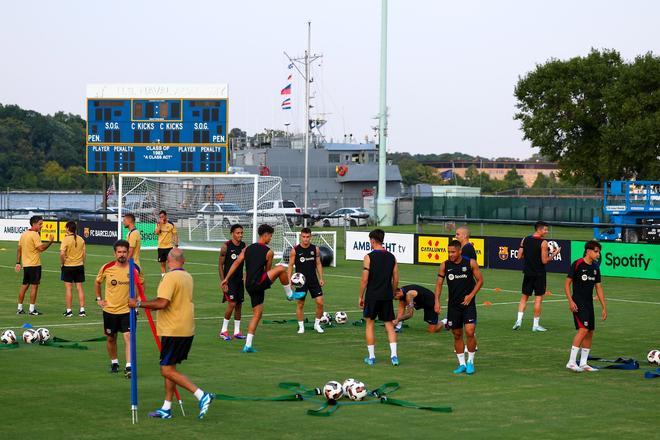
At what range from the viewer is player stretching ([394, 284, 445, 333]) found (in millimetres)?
20453

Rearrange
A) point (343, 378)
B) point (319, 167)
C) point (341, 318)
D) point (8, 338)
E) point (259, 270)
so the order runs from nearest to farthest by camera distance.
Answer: point (343, 378) < point (8, 338) < point (259, 270) < point (341, 318) < point (319, 167)

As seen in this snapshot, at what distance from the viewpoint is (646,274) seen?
3319 centimetres

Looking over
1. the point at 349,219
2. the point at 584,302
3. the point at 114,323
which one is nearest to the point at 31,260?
the point at 114,323

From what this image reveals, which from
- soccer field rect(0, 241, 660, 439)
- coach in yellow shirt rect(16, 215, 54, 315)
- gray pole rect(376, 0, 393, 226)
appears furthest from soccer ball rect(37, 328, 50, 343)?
gray pole rect(376, 0, 393, 226)

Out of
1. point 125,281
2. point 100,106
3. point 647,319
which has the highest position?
point 100,106

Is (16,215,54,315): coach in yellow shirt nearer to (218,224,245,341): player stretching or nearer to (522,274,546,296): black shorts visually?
(218,224,245,341): player stretching

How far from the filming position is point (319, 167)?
292ft

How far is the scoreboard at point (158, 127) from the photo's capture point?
45281 mm

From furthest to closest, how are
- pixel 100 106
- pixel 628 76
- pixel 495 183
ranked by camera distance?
pixel 495 183, pixel 628 76, pixel 100 106

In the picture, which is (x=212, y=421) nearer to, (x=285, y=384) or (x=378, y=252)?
(x=285, y=384)

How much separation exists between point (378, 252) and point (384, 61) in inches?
1508

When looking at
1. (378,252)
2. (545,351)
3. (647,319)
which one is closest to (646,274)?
(647,319)

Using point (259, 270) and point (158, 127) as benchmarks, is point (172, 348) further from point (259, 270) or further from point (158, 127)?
point (158, 127)

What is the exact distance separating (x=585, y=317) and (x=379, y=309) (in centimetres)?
315
